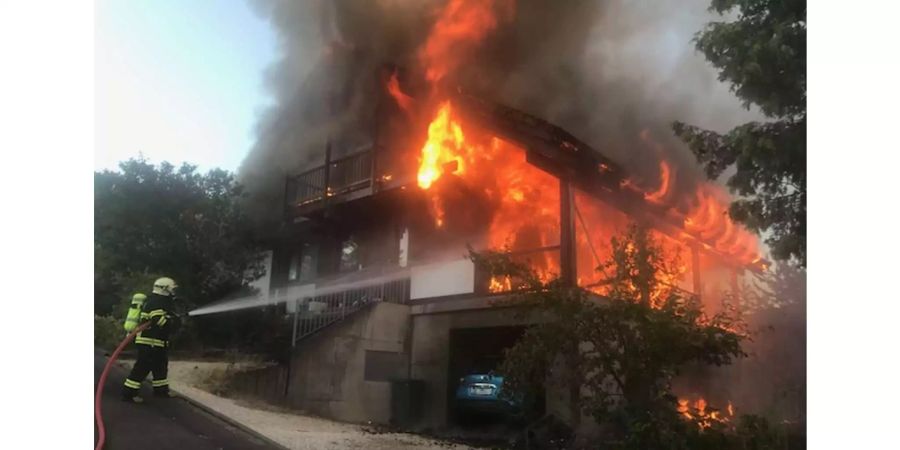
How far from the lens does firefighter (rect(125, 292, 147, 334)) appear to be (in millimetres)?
4445

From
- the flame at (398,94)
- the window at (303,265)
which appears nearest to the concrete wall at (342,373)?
the window at (303,265)

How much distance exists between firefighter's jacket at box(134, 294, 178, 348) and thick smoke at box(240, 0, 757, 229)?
2.57 ft

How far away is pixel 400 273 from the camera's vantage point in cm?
424

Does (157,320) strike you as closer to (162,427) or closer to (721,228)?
(162,427)

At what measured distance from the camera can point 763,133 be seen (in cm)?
386

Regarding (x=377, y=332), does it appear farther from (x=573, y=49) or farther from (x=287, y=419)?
(x=573, y=49)

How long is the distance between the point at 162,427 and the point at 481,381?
1.82 m

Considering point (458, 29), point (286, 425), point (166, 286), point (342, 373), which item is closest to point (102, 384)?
point (166, 286)

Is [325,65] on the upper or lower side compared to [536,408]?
upper

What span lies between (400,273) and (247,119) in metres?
1.39

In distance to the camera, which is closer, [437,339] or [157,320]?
[437,339]

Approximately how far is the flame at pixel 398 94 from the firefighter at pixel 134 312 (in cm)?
189

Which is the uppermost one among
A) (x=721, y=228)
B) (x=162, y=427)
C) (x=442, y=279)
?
(x=721, y=228)

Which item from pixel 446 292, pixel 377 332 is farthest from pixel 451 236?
pixel 377 332
